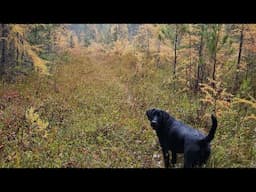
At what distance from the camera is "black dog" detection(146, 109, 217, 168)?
156 inches

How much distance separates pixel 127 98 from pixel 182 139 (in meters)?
1.85

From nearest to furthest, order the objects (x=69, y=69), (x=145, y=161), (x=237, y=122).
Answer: (x=145, y=161) → (x=237, y=122) → (x=69, y=69)

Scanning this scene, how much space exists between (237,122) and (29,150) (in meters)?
2.98

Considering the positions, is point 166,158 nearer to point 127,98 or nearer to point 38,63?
point 127,98

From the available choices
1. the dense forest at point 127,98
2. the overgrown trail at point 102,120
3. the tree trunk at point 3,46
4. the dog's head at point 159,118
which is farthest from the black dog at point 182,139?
the tree trunk at point 3,46

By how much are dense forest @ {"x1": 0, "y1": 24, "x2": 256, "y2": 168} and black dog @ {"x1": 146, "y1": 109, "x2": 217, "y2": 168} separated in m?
0.24

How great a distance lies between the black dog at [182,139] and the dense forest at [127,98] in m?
0.24

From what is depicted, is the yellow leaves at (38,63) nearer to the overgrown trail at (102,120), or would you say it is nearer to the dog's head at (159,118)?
the overgrown trail at (102,120)

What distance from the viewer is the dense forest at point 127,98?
16.4 feet

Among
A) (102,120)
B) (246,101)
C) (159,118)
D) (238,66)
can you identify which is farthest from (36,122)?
(238,66)

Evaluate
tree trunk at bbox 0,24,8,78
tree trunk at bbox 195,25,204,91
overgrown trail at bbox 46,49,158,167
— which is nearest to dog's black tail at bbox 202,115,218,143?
overgrown trail at bbox 46,49,158,167
